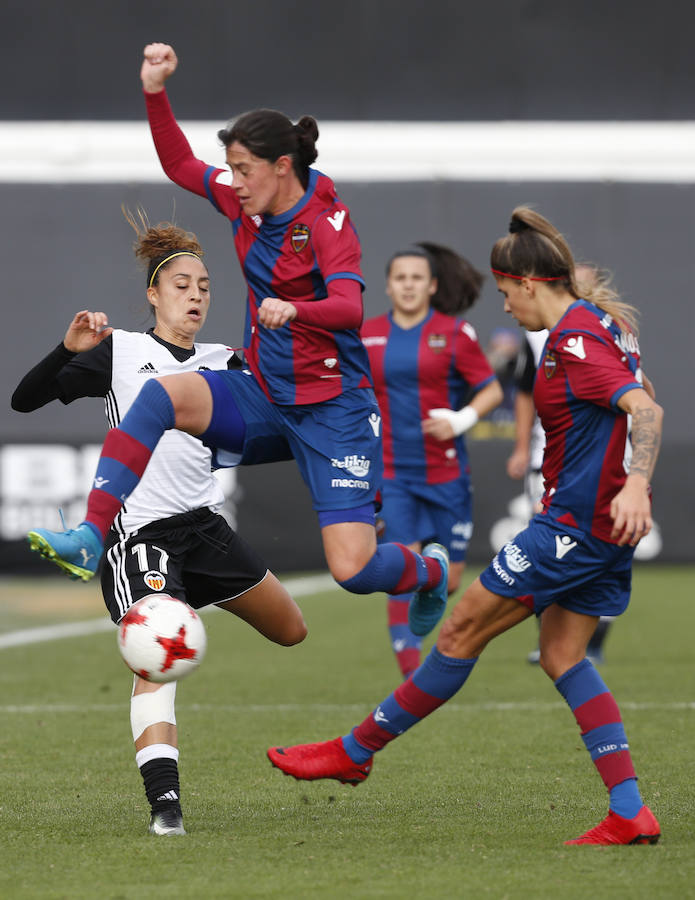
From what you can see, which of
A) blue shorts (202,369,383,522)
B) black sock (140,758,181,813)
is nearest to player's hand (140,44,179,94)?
blue shorts (202,369,383,522)

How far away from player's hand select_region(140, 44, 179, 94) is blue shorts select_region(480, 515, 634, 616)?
6.39 feet

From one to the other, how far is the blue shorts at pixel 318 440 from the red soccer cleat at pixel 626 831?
138 centimetres

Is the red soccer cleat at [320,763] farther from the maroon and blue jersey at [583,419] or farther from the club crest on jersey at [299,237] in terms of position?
the club crest on jersey at [299,237]

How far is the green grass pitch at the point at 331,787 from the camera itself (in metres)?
3.86

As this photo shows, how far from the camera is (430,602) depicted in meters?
5.53

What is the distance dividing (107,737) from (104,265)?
12.6 meters

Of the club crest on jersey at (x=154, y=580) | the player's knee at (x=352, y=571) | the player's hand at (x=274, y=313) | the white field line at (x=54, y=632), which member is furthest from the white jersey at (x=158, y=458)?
the white field line at (x=54, y=632)

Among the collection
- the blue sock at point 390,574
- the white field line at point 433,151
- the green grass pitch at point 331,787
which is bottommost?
the green grass pitch at point 331,787

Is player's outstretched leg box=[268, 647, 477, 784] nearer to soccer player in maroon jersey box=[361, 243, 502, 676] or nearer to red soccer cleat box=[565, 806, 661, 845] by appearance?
red soccer cleat box=[565, 806, 661, 845]

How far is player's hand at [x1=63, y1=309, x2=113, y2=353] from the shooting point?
483cm

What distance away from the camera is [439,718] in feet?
23.2

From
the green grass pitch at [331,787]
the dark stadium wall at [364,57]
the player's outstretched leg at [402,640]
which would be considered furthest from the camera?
the dark stadium wall at [364,57]

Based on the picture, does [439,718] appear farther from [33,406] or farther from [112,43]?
[112,43]

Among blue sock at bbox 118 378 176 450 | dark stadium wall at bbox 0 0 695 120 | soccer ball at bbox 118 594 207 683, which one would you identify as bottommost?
soccer ball at bbox 118 594 207 683
